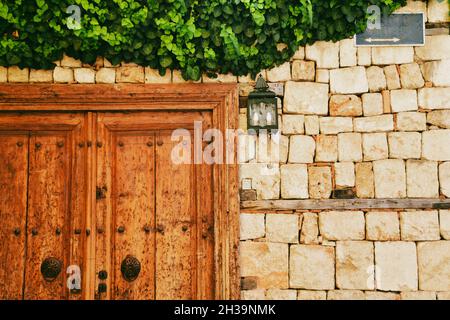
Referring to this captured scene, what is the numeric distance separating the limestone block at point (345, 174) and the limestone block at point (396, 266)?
599mm

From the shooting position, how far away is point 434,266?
3527 mm

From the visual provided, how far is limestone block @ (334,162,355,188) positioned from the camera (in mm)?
3625

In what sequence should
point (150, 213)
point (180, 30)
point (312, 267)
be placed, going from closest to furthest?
point (180, 30) → point (312, 267) → point (150, 213)

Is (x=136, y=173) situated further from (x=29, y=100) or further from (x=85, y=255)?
(x=29, y=100)

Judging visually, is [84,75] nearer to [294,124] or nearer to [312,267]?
[294,124]

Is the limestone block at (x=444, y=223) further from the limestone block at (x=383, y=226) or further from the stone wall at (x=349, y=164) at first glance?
the limestone block at (x=383, y=226)

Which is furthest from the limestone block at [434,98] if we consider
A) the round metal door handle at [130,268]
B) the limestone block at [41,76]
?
the limestone block at [41,76]

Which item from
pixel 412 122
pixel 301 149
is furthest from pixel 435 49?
pixel 301 149

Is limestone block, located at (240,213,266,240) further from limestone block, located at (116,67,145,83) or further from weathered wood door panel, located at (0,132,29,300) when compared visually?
weathered wood door panel, located at (0,132,29,300)

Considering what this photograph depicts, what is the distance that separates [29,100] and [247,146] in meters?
1.92

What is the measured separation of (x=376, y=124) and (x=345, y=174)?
517 millimetres

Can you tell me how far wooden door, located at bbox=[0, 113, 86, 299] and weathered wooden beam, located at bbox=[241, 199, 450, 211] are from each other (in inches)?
58.9

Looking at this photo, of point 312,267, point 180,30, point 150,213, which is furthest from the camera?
point 150,213

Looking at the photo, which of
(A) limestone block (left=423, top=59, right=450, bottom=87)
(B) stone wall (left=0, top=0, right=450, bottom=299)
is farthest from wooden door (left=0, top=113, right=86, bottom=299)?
(A) limestone block (left=423, top=59, right=450, bottom=87)
